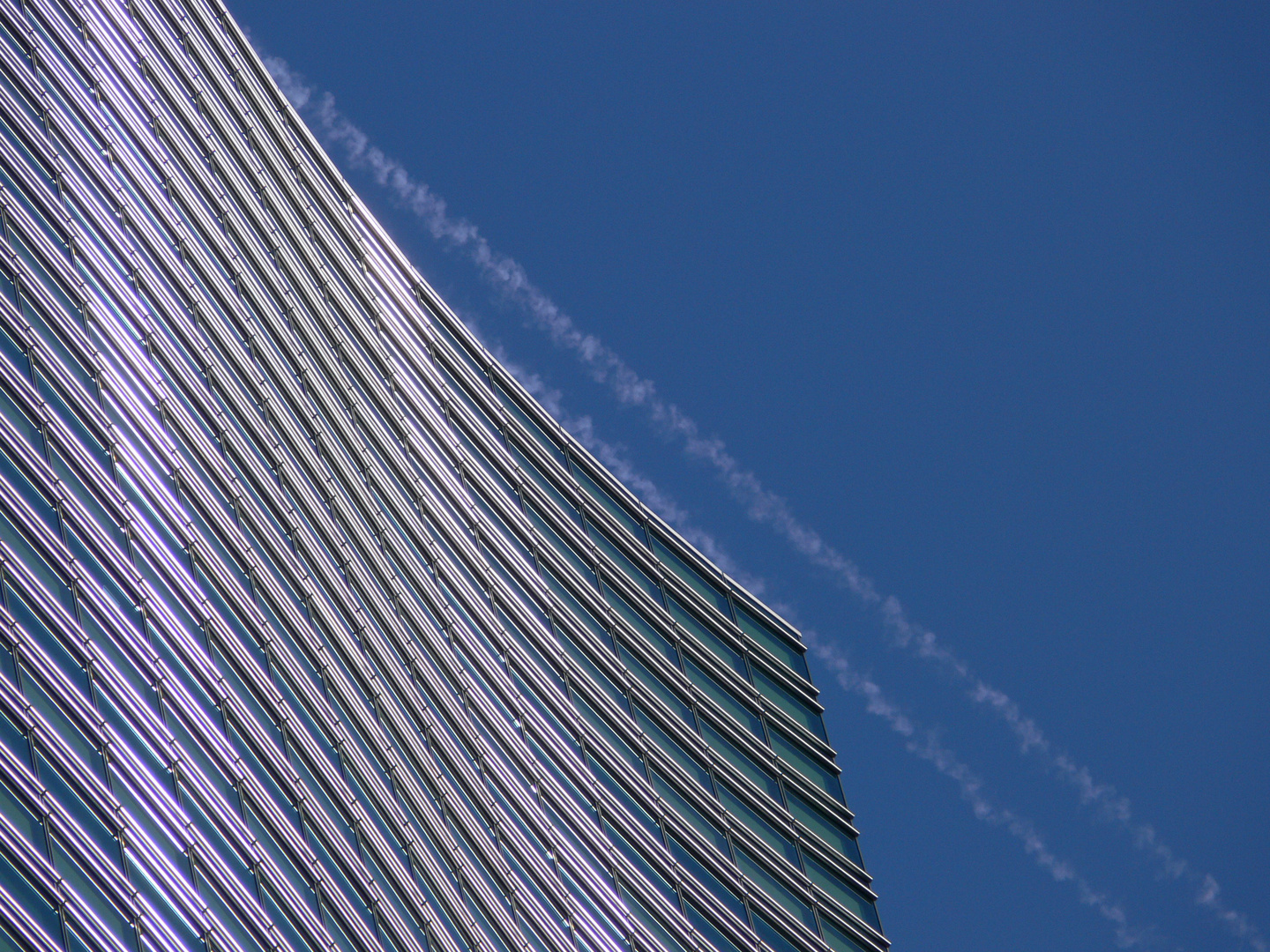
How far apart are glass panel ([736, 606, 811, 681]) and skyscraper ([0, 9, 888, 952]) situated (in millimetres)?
122

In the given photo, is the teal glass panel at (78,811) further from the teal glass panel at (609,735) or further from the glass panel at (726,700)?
the glass panel at (726,700)

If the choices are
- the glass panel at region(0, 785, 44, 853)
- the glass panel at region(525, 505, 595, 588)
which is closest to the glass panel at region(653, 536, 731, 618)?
the glass panel at region(525, 505, 595, 588)

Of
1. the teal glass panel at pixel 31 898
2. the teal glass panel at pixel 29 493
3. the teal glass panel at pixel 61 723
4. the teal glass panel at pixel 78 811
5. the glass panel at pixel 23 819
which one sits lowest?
the teal glass panel at pixel 31 898

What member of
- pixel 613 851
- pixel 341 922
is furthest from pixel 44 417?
pixel 613 851

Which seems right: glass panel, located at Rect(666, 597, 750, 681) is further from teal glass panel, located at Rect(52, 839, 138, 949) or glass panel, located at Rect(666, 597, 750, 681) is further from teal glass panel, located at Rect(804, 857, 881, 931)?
teal glass panel, located at Rect(52, 839, 138, 949)

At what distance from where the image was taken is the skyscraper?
30.8 m

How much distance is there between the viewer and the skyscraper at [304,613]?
30.8m

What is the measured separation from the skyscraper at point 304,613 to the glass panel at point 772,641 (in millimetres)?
122

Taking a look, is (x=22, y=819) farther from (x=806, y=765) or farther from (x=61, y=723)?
(x=806, y=765)

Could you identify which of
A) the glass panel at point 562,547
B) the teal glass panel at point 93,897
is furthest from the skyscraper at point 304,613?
the glass panel at point 562,547

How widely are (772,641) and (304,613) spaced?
17672 mm

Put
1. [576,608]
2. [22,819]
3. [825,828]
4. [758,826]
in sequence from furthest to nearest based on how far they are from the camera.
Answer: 1. [825,828]
2. [576,608]
3. [758,826]
4. [22,819]

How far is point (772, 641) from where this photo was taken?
5084 centimetres

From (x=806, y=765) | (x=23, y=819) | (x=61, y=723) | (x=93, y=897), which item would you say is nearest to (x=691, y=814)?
(x=806, y=765)
